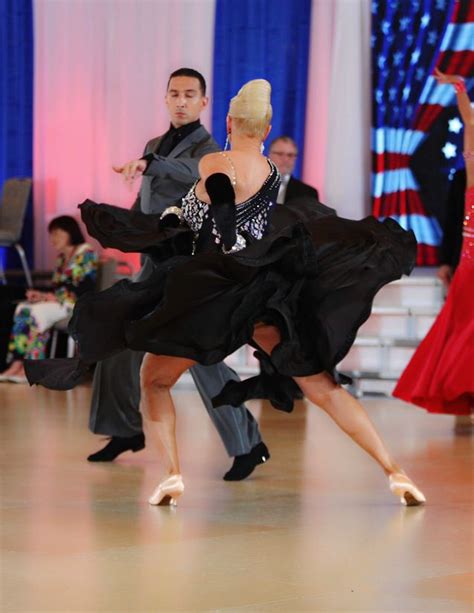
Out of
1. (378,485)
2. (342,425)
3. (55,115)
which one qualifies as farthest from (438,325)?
(55,115)

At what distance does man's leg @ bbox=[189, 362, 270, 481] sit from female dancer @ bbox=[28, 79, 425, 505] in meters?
0.66

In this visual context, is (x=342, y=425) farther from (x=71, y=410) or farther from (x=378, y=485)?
(x=71, y=410)

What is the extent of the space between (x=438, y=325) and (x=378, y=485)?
2.00 metres

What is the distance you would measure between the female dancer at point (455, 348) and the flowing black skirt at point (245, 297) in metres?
2.27

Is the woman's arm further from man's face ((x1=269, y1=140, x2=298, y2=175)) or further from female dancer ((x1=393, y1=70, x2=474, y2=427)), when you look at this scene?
female dancer ((x1=393, y1=70, x2=474, y2=427))

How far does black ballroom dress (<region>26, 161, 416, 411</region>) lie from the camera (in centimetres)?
353

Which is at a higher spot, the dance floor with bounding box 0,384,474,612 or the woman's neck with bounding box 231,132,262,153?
the woman's neck with bounding box 231,132,262,153

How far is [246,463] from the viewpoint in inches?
179

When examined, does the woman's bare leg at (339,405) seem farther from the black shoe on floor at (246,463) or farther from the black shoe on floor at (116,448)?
the black shoe on floor at (116,448)

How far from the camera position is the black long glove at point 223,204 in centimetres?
360

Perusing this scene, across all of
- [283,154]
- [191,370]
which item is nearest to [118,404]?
[191,370]

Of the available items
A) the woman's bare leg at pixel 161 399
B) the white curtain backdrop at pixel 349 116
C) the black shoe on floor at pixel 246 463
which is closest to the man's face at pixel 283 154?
the white curtain backdrop at pixel 349 116

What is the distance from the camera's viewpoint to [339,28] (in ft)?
29.7

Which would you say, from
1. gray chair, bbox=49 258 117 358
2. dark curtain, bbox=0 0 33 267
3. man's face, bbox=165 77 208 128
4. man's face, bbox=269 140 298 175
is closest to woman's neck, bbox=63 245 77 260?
gray chair, bbox=49 258 117 358
